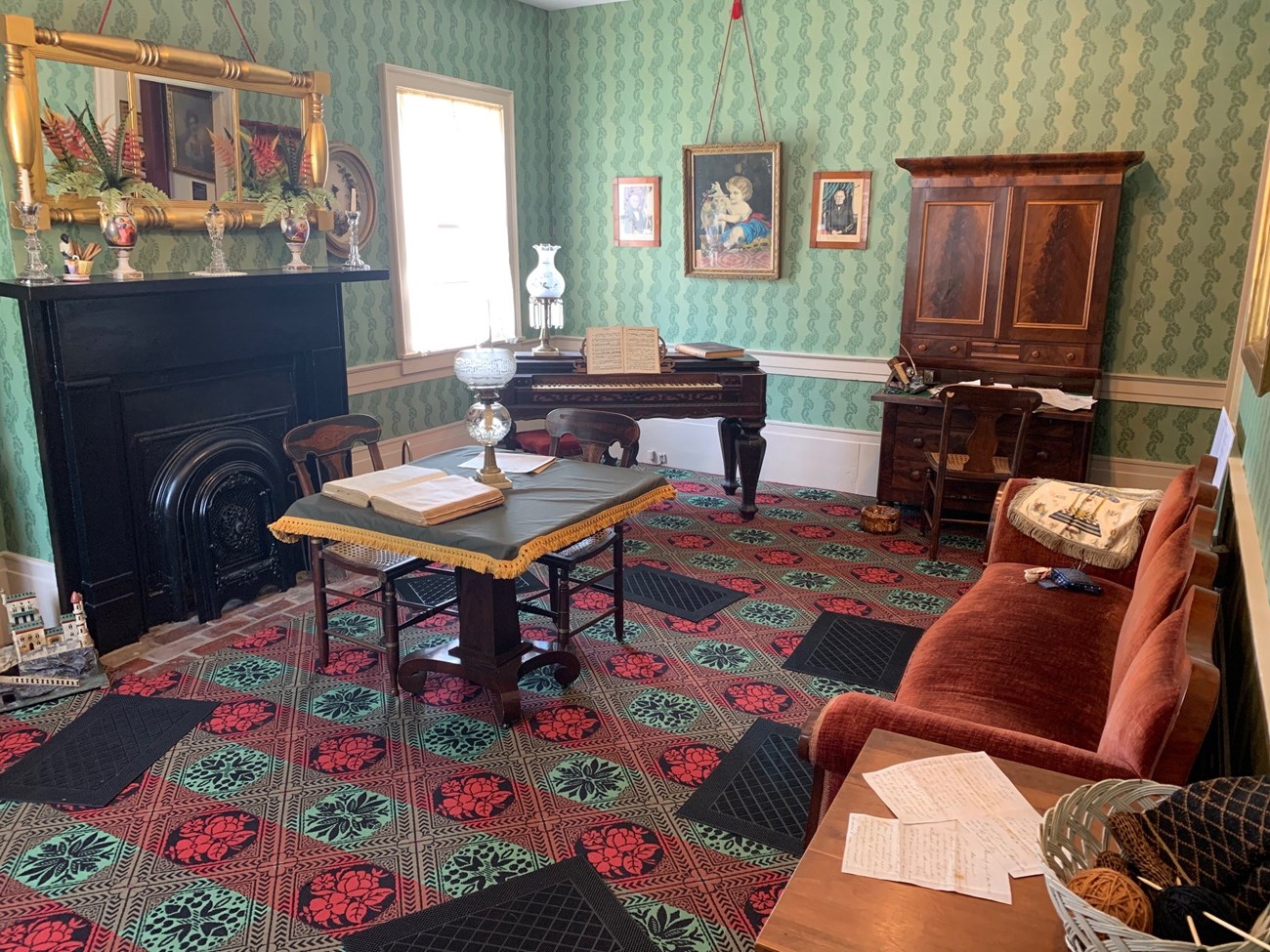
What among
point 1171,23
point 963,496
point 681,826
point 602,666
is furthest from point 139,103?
point 1171,23

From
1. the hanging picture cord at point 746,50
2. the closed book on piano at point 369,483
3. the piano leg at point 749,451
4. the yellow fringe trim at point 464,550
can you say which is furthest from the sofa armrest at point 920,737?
the hanging picture cord at point 746,50

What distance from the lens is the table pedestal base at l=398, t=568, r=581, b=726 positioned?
10.7ft

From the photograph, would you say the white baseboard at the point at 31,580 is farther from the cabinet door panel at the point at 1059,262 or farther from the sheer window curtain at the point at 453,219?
the cabinet door panel at the point at 1059,262

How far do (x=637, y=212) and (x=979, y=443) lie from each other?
308 centimetres

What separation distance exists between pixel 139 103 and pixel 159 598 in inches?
81.1

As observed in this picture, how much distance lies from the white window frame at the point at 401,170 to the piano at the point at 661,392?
0.81m

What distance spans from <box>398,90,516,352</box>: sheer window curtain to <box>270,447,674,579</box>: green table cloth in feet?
8.47

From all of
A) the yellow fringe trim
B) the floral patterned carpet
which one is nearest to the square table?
the yellow fringe trim

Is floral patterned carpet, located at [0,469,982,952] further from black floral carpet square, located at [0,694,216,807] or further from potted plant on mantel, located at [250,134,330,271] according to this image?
potted plant on mantel, located at [250,134,330,271]

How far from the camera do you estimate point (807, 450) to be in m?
6.25

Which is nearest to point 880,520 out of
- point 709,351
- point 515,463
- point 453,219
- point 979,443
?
point 979,443

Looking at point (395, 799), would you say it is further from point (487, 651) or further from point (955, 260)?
point (955, 260)

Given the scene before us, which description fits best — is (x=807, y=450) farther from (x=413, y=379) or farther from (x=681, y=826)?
(x=681, y=826)

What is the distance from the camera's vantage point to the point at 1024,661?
2.62 m
